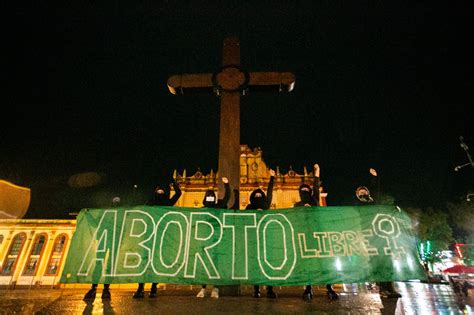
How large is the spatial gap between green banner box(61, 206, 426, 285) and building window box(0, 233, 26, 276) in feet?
178

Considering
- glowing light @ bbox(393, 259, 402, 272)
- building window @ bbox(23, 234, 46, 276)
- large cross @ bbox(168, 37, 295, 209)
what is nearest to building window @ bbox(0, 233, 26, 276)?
building window @ bbox(23, 234, 46, 276)

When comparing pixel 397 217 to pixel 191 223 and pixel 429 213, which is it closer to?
pixel 191 223

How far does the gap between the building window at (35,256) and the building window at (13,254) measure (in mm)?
2071

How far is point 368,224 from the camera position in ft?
18.4

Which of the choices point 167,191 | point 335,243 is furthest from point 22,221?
point 335,243

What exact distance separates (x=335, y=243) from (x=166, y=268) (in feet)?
11.0

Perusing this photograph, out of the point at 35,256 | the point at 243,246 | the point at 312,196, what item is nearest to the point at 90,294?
the point at 243,246

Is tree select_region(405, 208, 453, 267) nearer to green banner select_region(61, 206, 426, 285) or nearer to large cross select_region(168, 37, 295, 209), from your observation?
green banner select_region(61, 206, 426, 285)

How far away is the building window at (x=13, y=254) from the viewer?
148 feet

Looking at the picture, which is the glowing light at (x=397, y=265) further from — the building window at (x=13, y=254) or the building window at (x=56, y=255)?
the building window at (x=13, y=254)

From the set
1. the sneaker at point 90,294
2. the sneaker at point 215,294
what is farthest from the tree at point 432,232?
the sneaker at point 90,294

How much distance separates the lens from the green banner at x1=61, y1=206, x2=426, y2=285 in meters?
5.00

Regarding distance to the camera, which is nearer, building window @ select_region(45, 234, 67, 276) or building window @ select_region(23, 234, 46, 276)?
building window @ select_region(45, 234, 67, 276)

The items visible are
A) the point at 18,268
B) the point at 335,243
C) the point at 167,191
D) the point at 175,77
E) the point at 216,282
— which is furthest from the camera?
the point at 18,268
